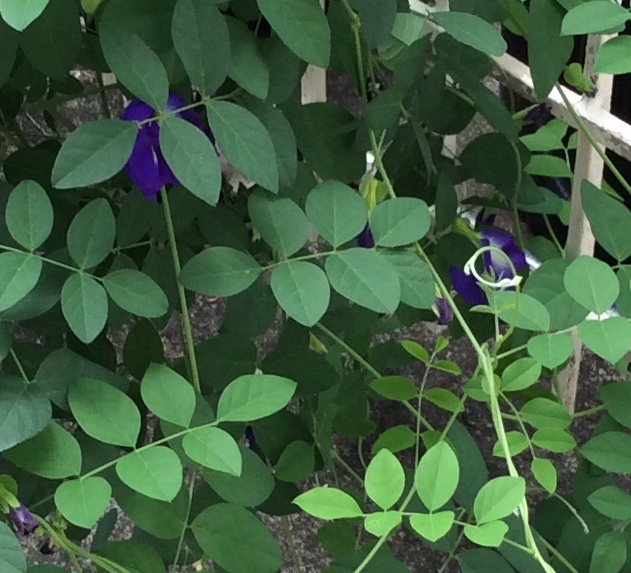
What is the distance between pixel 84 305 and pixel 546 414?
1.31 ft

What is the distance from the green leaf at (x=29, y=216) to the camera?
46 cm

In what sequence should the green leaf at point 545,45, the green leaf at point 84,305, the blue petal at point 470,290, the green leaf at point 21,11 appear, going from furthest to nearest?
the blue petal at point 470,290 < the green leaf at point 545,45 < the green leaf at point 84,305 < the green leaf at point 21,11

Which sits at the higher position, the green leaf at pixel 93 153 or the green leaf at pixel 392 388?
the green leaf at pixel 93 153

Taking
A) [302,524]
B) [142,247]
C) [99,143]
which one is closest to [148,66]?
[99,143]

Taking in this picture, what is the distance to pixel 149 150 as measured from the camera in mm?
508

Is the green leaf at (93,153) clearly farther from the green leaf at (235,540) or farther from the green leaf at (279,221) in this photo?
the green leaf at (235,540)

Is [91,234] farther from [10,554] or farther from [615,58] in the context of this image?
[615,58]

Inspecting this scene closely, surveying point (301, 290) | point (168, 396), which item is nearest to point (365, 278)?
point (301, 290)

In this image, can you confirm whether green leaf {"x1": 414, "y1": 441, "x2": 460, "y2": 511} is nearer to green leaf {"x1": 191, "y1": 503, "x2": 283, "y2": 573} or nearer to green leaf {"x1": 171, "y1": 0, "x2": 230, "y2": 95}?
green leaf {"x1": 191, "y1": 503, "x2": 283, "y2": 573}

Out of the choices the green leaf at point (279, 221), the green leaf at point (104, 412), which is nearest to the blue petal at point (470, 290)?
the green leaf at point (279, 221)

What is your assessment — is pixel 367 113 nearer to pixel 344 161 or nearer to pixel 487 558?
pixel 344 161

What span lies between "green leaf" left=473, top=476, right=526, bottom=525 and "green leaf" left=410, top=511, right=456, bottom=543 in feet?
0.09

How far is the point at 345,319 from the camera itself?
2.33 feet

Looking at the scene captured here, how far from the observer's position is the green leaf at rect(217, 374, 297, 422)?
19.3 inches
